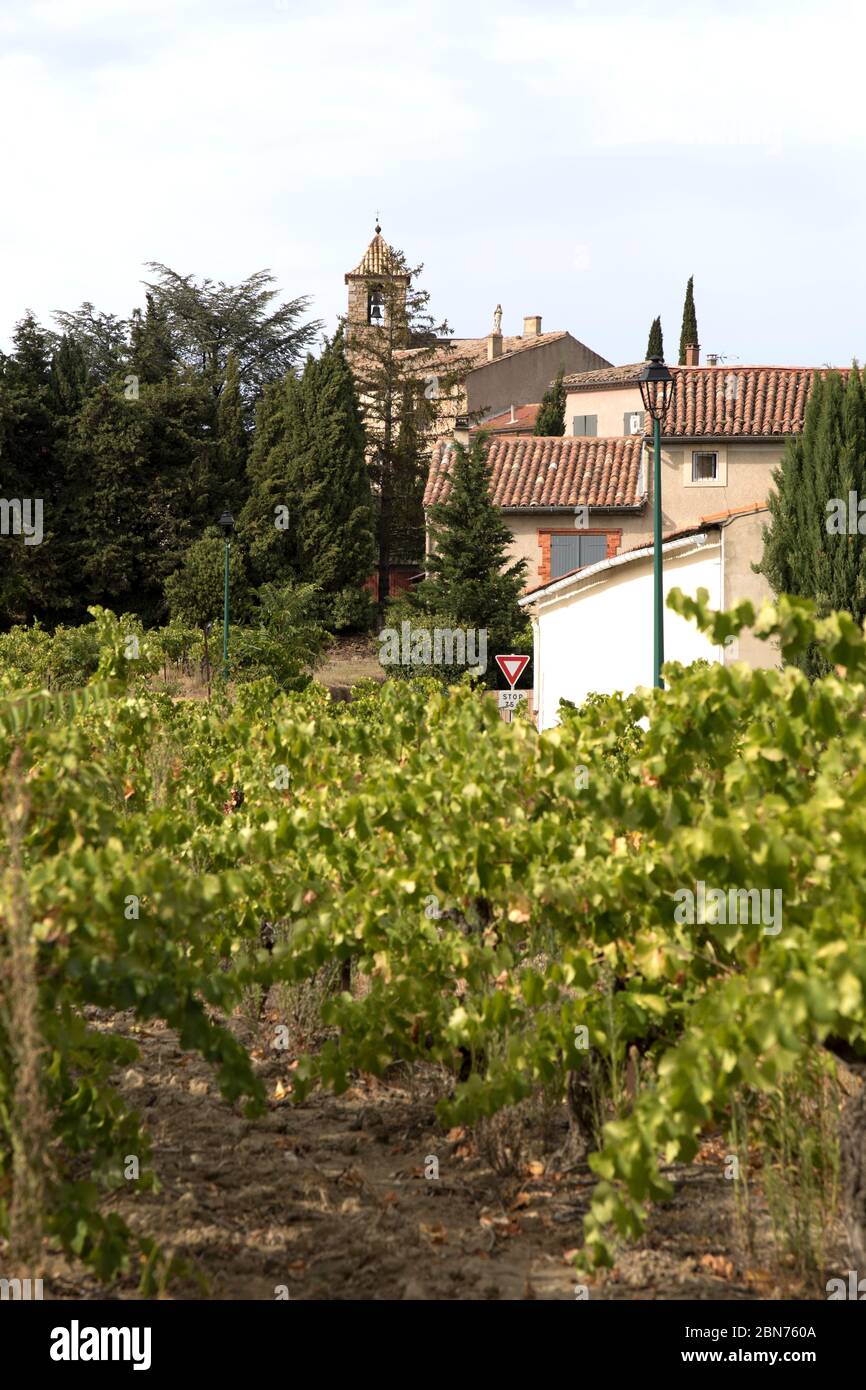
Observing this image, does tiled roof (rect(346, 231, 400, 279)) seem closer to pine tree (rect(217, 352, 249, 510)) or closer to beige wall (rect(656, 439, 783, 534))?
pine tree (rect(217, 352, 249, 510))

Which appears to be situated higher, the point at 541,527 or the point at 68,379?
the point at 68,379

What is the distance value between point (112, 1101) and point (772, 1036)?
78.2 inches

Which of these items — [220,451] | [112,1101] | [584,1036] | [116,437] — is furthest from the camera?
[220,451]

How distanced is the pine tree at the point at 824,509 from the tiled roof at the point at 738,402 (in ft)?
39.1

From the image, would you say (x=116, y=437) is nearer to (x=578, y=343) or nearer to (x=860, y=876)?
(x=578, y=343)

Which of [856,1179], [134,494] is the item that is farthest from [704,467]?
[856,1179]

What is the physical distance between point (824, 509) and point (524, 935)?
18.8m

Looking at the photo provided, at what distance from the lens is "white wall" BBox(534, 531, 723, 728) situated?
20734mm

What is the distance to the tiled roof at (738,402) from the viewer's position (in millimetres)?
36844

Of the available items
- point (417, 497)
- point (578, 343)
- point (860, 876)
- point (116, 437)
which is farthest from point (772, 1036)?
point (578, 343)

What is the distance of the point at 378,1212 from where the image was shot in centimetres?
478

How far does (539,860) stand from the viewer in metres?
4.41

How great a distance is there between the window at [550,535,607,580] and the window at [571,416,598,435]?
10.2 m

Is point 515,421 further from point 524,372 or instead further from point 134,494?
point 134,494
